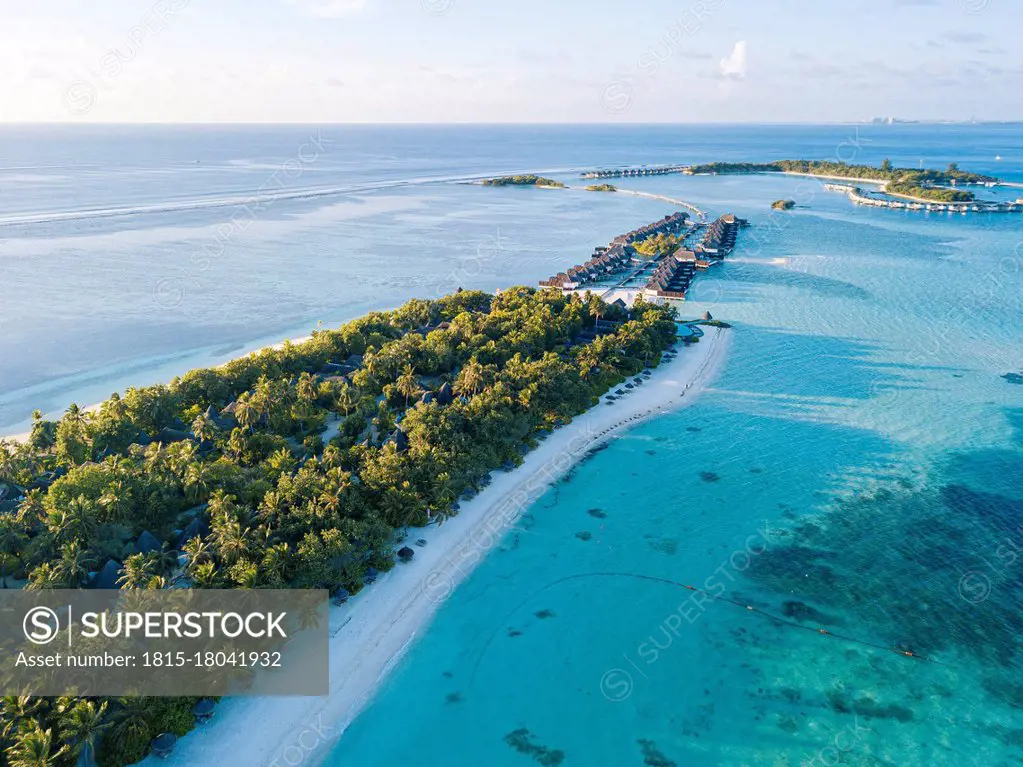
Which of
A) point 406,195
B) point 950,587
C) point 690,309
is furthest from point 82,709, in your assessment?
point 406,195

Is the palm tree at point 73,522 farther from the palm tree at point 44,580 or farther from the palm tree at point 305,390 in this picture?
the palm tree at point 305,390

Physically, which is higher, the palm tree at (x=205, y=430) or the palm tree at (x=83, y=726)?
the palm tree at (x=205, y=430)

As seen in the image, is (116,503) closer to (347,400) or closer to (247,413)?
(247,413)

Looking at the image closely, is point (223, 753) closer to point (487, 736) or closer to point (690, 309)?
point (487, 736)

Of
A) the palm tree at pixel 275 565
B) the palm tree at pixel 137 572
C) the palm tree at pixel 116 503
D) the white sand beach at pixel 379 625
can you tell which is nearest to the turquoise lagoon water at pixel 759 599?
the white sand beach at pixel 379 625

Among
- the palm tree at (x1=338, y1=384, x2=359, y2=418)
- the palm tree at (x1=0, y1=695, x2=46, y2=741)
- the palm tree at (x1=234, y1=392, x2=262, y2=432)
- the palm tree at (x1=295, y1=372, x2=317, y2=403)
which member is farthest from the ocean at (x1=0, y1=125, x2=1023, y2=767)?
the palm tree at (x1=234, y1=392, x2=262, y2=432)

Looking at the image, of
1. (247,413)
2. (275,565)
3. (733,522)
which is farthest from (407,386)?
(733,522)

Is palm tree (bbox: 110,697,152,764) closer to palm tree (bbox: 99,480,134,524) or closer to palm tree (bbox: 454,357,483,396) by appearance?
palm tree (bbox: 99,480,134,524)
